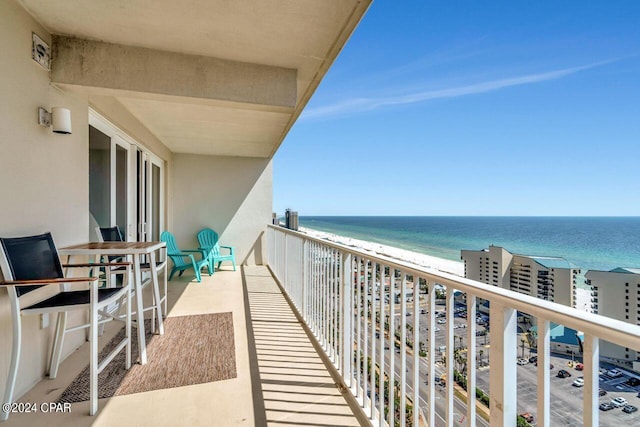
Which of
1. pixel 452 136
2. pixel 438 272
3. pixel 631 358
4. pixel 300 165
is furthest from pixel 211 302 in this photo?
pixel 452 136

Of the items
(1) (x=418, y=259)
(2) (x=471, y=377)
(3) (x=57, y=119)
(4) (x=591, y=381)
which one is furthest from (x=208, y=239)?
(4) (x=591, y=381)

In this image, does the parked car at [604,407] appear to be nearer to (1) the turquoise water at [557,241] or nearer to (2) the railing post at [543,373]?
(2) the railing post at [543,373]

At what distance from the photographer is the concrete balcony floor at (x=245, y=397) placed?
1.76 m

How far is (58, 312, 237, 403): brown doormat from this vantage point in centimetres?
209

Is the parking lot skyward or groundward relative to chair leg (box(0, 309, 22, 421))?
skyward

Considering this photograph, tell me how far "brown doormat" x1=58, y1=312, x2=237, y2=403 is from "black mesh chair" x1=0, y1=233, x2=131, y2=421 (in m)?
0.28

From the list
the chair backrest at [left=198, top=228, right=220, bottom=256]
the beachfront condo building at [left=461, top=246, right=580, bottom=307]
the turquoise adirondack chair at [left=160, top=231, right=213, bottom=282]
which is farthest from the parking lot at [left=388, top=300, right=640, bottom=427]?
the chair backrest at [left=198, top=228, right=220, bottom=256]

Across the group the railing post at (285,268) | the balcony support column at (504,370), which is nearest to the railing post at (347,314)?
the balcony support column at (504,370)

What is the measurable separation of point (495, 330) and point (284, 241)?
3901 mm

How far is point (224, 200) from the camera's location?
6.64 metres

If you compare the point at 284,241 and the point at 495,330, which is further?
the point at 284,241

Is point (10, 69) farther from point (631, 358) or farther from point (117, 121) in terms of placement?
point (631, 358)

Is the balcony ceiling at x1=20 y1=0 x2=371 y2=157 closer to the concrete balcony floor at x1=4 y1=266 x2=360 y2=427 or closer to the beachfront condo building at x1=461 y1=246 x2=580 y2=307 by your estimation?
the beachfront condo building at x1=461 y1=246 x2=580 y2=307

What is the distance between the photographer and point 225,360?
2477 millimetres
